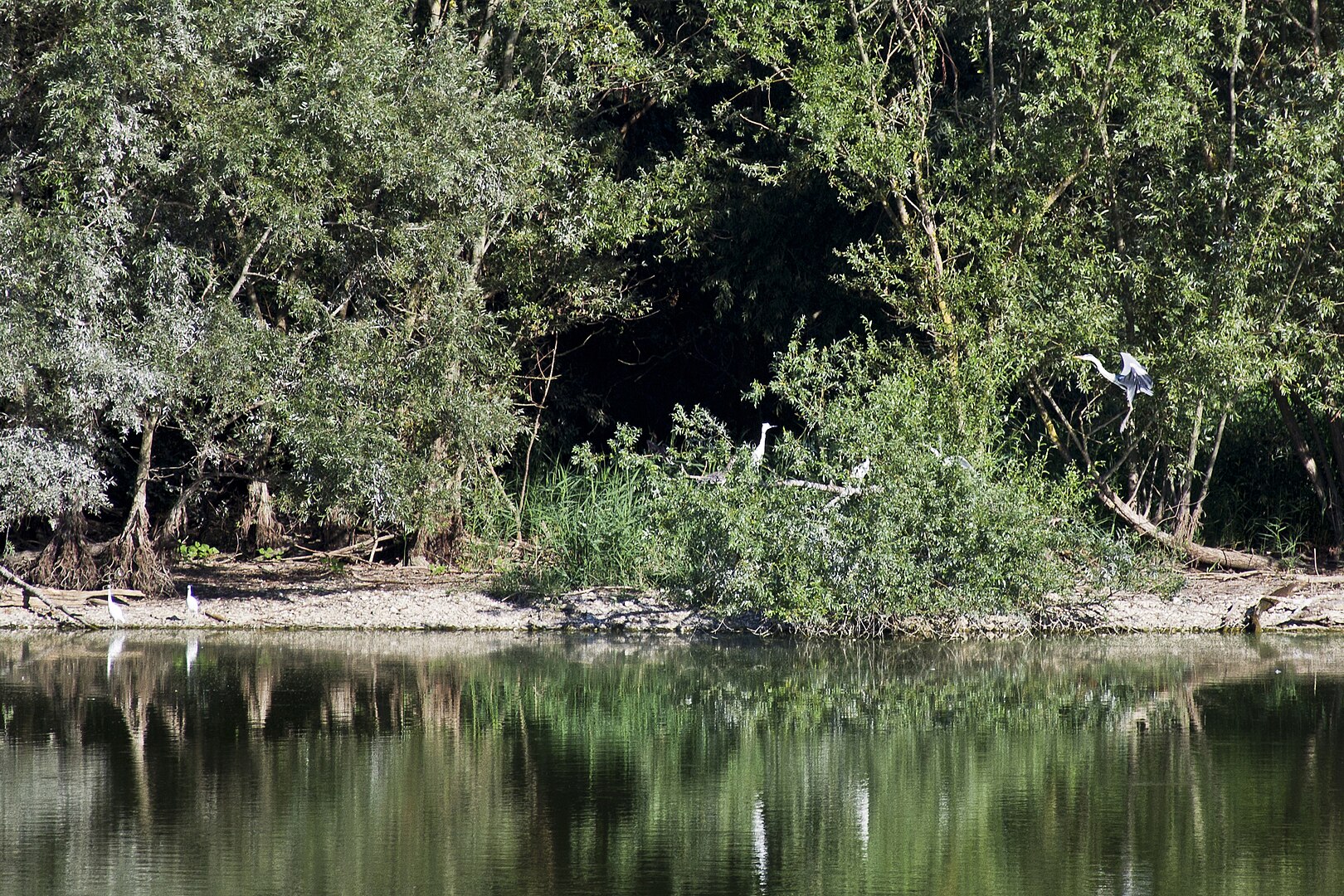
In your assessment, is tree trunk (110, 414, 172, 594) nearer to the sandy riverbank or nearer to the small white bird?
the sandy riverbank

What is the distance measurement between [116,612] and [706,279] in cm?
740

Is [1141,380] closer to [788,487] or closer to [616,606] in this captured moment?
[788,487]

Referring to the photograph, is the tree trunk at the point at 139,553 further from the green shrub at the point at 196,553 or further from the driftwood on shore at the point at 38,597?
the green shrub at the point at 196,553

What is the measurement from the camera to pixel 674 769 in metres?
8.48

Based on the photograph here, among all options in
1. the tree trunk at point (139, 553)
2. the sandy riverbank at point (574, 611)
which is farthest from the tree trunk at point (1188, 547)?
the tree trunk at point (139, 553)

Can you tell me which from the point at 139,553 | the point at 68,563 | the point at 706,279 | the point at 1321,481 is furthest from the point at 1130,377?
the point at 68,563

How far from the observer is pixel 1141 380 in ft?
42.9

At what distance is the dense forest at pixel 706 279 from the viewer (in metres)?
12.7

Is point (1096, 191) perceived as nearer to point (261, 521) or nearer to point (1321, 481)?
point (1321, 481)

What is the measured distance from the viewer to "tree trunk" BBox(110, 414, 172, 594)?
47.4 ft

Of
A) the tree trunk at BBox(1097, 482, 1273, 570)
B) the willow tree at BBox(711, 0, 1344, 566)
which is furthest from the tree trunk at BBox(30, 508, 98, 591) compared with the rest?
the tree trunk at BBox(1097, 482, 1273, 570)

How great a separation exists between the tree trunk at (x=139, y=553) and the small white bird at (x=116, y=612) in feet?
1.93

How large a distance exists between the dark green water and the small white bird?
0.80 metres

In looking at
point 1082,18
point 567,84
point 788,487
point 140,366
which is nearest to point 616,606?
point 788,487
